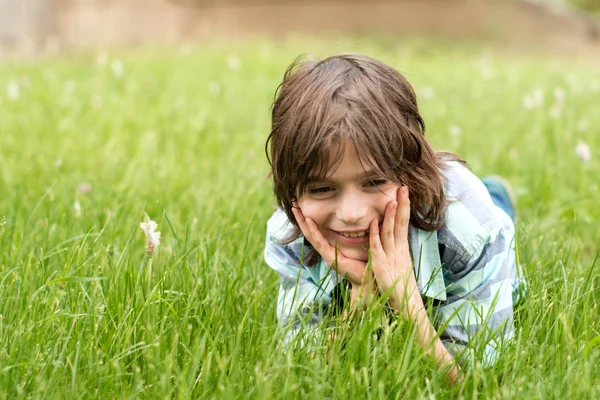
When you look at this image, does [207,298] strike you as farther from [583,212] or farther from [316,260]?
[583,212]

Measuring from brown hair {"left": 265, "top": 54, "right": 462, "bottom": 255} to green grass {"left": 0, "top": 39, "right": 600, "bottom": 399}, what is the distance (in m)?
0.34

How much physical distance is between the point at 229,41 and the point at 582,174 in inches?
339

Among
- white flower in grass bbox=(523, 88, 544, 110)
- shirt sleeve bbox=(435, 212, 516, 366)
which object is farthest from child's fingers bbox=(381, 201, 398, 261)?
white flower in grass bbox=(523, 88, 544, 110)

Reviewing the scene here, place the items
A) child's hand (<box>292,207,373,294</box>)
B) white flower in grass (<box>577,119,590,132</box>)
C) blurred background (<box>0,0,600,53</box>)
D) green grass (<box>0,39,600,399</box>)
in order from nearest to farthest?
green grass (<box>0,39,600,399</box>)
child's hand (<box>292,207,373,294</box>)
white flower in grass (<box>577,119,590,132</box>)
blurred background (<box>0,0,600,53</box>)

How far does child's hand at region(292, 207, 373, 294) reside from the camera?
222 cm

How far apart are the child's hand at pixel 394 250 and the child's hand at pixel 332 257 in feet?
0.16

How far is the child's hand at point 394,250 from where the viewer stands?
7.11 feet

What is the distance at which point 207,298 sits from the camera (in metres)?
2.17

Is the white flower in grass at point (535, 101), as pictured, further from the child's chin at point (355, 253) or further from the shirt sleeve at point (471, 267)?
the child's chin at point (355, 253)

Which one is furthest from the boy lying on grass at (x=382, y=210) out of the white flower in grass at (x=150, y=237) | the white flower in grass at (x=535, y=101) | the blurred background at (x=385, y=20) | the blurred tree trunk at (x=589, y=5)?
the blurred tree trunk at (x=589, y=5)

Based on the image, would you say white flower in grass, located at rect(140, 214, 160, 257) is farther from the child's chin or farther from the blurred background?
the blurred background

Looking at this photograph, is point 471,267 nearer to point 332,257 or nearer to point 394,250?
point 394,250

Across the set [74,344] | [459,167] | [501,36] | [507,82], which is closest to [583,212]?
[459,167]

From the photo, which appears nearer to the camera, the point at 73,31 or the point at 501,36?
the point at 73,31
